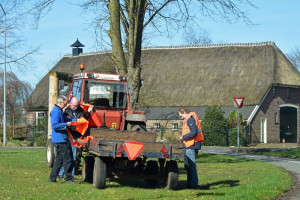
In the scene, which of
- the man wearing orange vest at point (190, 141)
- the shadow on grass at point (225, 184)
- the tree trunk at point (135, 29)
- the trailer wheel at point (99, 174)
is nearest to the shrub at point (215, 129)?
the tree trunk at point (135, 29)

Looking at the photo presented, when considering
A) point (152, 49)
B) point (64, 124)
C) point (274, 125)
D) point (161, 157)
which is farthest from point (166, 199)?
point (152, 49)

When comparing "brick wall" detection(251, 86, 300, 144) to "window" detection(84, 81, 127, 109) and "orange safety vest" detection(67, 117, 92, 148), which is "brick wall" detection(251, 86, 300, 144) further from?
"orange safety vest" detection(67, 117, 92, 148)

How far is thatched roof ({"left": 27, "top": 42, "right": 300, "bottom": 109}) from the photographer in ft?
157

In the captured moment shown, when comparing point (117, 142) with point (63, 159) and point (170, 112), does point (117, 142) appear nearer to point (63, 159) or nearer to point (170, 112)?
point (63, 159)

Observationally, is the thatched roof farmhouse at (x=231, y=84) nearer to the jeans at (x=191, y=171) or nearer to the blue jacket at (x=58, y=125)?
the jeans at (x=191, y=171)

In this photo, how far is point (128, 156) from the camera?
11820mm

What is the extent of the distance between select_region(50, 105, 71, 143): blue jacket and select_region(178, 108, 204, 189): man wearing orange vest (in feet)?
9.09

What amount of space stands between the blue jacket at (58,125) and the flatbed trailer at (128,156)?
2.01 ft

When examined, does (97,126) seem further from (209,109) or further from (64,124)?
(209,109)

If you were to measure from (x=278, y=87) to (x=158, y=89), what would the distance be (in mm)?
11098

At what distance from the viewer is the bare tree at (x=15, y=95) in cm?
5667

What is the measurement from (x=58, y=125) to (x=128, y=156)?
6.64ft

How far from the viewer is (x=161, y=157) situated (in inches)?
477

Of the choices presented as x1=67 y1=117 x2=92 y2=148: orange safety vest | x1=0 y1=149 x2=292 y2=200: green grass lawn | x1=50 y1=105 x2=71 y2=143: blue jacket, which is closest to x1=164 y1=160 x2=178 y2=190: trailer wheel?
x1=0 y1=149 x2=292 y2=200: green grass lawn
